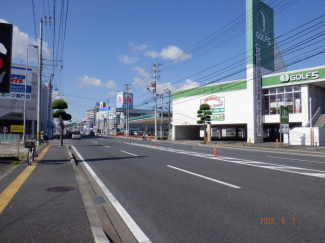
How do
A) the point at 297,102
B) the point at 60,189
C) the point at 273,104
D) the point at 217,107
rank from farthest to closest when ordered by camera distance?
the point at 217,107
the point at 273,104
the point at 297,102
the point at 60,189

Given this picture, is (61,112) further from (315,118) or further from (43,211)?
(315,118)

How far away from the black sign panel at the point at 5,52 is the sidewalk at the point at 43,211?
553 cm

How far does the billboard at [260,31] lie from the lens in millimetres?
33531

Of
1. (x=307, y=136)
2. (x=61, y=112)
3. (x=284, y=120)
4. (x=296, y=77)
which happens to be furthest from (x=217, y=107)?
(x=61, y=112)

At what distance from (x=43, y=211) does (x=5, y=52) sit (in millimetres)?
9676

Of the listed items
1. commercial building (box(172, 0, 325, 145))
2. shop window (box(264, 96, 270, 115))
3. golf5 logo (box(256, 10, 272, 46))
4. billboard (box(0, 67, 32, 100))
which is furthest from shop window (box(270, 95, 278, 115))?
billboard (box(0, 67, 32, 100))

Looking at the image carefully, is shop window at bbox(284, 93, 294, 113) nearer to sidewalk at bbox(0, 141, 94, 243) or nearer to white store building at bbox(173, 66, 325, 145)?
white store building at bbox(173, 66, 325, 145)

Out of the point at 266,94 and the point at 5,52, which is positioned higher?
the point at 266,94

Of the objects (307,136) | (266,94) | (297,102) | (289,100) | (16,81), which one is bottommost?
(307,136)

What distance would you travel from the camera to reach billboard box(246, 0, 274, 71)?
110 feet

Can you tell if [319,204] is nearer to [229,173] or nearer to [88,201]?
[229,173]

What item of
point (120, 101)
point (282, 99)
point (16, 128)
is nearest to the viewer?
point (16, 128)

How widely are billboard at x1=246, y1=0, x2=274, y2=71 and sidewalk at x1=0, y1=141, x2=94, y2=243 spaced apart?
1215 inches

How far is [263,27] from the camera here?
118 feet
